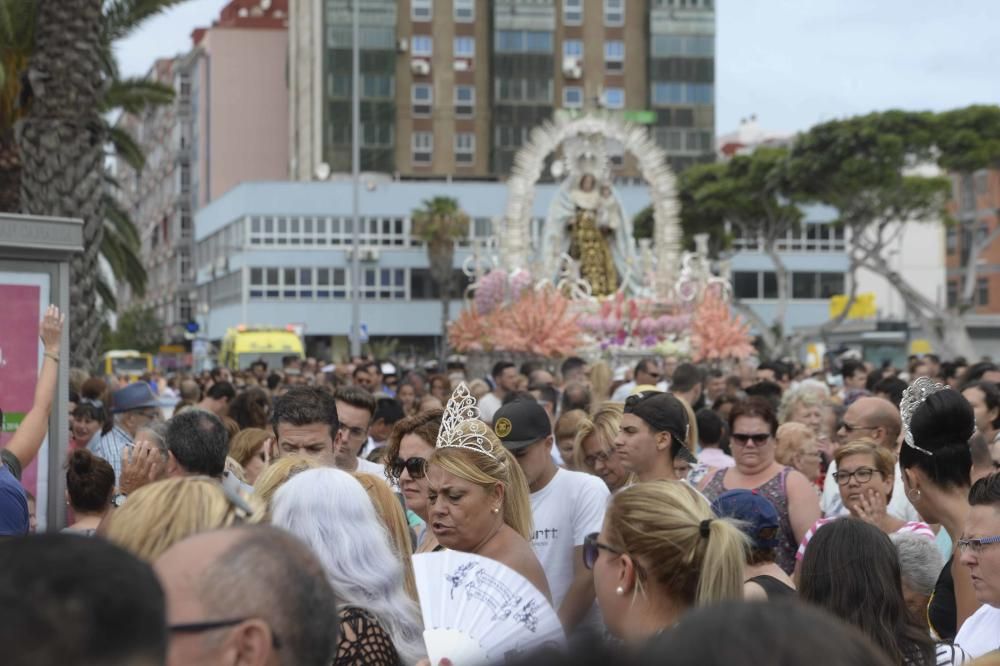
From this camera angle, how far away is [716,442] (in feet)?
33.2

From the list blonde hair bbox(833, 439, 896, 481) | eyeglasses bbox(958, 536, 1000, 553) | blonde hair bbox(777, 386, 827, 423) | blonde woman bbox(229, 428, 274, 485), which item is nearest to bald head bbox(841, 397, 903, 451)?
blonde hair bbox(833, 439, 896, 481)

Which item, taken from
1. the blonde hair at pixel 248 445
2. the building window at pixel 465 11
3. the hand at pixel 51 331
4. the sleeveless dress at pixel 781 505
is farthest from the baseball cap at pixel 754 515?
the building window at pixel 465 11

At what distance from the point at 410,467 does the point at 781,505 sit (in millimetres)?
2000

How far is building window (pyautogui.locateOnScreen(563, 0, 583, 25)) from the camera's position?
75.8 metres

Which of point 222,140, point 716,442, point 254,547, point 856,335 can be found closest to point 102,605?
point 254,547

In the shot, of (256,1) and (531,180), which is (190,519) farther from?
(256,1)

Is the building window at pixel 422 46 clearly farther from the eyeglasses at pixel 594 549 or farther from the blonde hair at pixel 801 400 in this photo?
the eyeglasses at pixel 594 549

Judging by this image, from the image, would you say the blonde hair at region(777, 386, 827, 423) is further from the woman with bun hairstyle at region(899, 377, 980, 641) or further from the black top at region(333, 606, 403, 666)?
the black top at region(333, 606, 403, 666)

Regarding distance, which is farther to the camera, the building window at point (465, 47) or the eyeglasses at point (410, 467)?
the building window at point (465, 47)

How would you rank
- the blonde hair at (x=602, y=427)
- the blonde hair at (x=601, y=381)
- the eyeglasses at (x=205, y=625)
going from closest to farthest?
the eyeglasses at (x=205, y=625)
the blonde hair at (x=602, y=427)
the blonde hair at (x=601, y=381)

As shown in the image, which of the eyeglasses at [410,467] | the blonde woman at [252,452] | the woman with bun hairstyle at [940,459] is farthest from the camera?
the blonde woman at [252,452]

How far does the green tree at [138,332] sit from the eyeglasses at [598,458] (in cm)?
6648

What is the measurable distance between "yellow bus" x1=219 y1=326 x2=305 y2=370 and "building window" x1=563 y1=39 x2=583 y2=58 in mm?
37931

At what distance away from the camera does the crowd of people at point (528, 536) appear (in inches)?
78.6
